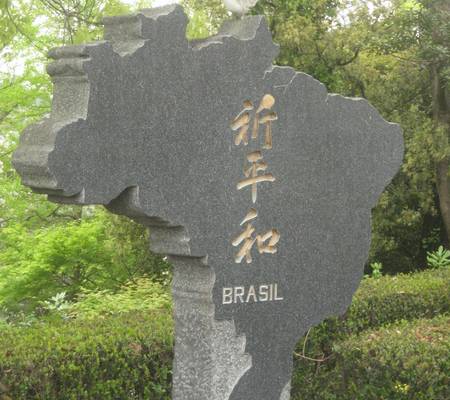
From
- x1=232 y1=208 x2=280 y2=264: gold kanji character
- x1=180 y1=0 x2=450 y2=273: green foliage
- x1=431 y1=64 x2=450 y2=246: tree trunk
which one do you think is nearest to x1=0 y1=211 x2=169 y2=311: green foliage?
x1=180 y1=0 x2=450 y2=273: green foliage

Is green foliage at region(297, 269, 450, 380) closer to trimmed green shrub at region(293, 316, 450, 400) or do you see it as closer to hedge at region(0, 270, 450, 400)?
hedge at region(0, 270, 450, 400)

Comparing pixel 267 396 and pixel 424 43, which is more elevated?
pixel 424 43

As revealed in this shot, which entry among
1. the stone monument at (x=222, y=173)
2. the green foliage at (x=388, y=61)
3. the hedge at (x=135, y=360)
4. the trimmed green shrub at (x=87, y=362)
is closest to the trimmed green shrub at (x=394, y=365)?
the hedge at (x=135, y=360)

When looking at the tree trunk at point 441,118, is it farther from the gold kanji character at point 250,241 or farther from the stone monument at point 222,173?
the gold kanji character at point 250,241

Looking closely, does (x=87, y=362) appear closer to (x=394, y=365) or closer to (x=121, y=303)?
(x=394, y=365)

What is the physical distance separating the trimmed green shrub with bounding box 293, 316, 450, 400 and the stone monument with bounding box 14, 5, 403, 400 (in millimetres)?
656

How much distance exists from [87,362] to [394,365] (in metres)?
2.15

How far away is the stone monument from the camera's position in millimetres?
4160

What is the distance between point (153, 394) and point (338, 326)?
1.81 metres

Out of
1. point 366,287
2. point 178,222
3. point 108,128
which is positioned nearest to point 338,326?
point 366,287

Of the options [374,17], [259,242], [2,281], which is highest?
[374,17]

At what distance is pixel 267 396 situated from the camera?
16.6 ft

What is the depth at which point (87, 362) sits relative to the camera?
18.9ft

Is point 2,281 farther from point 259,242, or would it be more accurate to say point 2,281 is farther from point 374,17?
point 259,242
